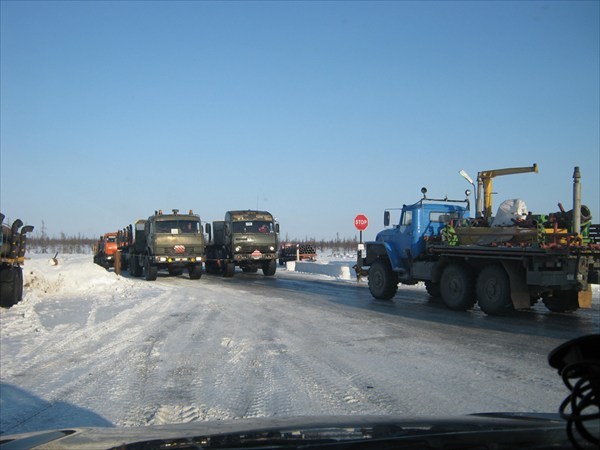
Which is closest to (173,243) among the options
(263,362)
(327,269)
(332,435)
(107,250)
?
(327,269)

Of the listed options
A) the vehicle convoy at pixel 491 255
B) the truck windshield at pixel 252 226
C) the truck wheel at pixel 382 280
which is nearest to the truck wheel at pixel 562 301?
the vehicle convoy at pixel 491 255

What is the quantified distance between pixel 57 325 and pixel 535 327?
30.2ft

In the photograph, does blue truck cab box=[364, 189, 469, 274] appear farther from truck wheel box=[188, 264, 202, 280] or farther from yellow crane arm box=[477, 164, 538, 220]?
truck wheel box=[188, 264, 202, 280]

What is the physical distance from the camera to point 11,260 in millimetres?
13664

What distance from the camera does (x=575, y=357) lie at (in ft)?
5.60

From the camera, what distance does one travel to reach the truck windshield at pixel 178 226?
23.3m

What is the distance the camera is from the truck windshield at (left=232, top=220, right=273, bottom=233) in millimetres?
25359

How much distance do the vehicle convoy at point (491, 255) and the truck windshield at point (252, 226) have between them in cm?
1020

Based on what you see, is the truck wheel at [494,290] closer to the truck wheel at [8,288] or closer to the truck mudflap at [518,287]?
the truck mudflap at [518,287]

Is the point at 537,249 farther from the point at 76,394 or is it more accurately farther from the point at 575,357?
the point at 575,357

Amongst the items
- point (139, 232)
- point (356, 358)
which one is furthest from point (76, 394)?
point (139, 232)

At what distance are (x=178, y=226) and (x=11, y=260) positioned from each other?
1013 cm

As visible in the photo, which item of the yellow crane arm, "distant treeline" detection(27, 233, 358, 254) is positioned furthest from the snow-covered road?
"distant treeline" detection(27, 233, 358, 254)

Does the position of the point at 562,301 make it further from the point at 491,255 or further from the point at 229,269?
the point at 229,269
